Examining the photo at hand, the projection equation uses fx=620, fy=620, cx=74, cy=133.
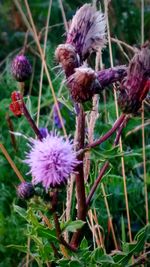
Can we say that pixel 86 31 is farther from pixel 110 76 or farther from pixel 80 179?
pixel 80 179

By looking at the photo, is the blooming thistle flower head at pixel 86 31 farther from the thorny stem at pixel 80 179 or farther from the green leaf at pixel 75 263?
the green leaf at pixel 75 263

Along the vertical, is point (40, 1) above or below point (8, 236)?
above

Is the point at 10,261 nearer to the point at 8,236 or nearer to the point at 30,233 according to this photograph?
the point at 8,236

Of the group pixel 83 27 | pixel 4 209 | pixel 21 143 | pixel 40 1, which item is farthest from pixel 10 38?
pixel 83 27

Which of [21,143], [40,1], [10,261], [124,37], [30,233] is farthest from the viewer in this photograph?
[40,1]

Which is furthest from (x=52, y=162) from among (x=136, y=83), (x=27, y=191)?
(x=136, y=83)

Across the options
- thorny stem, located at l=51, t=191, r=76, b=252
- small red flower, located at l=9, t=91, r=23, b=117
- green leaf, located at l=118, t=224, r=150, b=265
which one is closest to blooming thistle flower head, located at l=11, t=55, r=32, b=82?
small red flower, located at l=9, t=91, r=23, b=117
